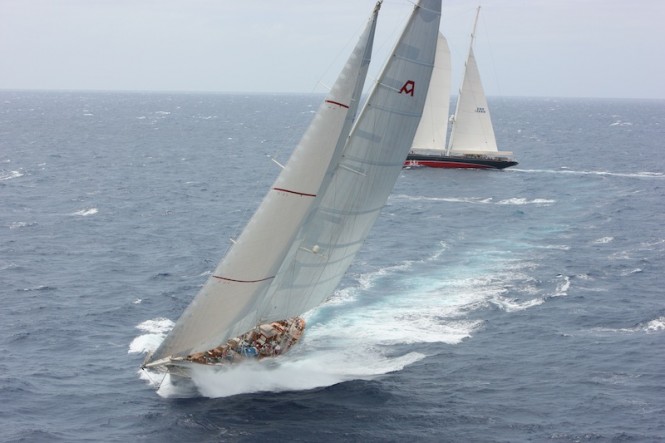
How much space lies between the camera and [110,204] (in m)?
91.3

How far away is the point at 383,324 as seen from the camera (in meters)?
49.1

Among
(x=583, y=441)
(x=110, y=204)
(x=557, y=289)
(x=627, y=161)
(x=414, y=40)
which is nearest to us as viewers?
(x=583, y=441)

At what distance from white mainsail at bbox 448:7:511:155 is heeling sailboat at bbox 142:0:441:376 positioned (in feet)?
256

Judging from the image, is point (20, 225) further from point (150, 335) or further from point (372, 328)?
point (372, 328)

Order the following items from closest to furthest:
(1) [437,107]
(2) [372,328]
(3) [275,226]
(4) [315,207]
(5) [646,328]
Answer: (3) [275,226], (4) [315,207], (2) [372,328], (5) [646,328], (1) [437,107]

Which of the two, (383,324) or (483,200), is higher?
(483,200)

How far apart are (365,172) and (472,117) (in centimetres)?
8103

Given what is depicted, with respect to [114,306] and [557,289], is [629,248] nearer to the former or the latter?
[557,289]

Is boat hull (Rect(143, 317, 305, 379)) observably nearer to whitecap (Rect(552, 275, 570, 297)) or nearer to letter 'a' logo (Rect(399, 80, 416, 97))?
letter 'a' logo (Rect(399, 80, 416, 97))

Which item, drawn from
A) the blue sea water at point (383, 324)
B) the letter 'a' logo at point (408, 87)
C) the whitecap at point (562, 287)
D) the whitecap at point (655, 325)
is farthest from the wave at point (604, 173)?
the letter 'a' logo at point (408, 87)

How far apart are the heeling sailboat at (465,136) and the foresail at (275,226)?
78593mm

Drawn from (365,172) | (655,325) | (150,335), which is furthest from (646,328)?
(150,335)

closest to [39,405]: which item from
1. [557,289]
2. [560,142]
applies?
[557,289]

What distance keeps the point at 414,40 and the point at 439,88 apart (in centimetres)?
7442
